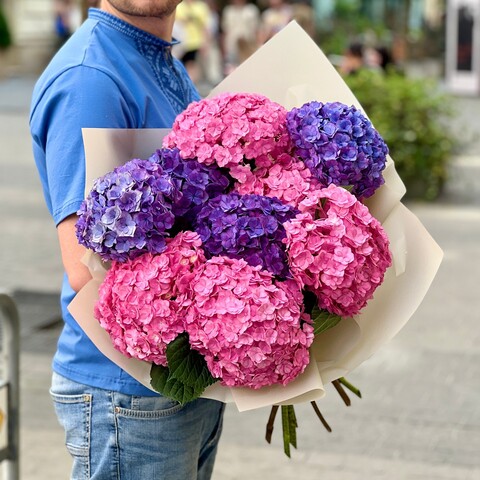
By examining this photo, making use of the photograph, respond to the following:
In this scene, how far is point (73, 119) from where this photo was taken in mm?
2230

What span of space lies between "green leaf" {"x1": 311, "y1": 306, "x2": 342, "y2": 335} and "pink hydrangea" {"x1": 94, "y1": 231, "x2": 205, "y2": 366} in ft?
0.85

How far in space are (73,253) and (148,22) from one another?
0.60m

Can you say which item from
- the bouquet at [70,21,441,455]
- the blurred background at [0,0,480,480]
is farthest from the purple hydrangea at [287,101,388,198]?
the blurred background at [0,0,480,480]

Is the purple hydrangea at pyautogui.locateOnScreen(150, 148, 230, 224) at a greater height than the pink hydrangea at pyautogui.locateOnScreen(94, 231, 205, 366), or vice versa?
the purple hydrangea at pyautogui.locateOnScreen(150, 148, 230, 224)

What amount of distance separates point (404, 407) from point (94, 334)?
12.1 feet

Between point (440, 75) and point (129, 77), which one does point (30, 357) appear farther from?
point (440, 75)

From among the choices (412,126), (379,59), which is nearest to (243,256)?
(412,126)

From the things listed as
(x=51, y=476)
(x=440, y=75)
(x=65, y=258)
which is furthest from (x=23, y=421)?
(x=440, y=75)

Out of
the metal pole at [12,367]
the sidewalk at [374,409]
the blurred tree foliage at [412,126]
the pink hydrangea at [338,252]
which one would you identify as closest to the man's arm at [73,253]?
the pink hydrangea at [338,252]

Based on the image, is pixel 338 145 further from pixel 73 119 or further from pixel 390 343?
pixel 390 343

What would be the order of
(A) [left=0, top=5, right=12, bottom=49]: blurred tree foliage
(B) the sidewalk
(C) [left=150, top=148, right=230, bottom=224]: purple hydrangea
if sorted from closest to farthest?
(C) [left=150, top=148, right=230, bottom=224]: purple hydrangea < (B) the sidewalk < (A) [left=0, top=5, right=12, bottom=49]: blurred tree foliage

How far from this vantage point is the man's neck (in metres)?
2.47

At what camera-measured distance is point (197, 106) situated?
Result: 2.29 m

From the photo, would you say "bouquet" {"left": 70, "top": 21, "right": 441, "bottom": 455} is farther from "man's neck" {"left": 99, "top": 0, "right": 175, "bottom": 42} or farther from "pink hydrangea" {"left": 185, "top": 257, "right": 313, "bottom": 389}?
"man's neck" {"left": 99, "top": 0, "right": 175, "bottom": 42}
